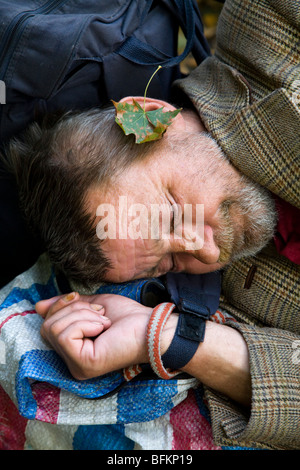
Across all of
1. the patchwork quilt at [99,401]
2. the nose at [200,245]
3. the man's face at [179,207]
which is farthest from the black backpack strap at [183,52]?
the patchwork quilt at [99,401]

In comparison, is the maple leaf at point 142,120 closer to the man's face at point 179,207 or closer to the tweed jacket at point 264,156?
the man's face at point 179,207

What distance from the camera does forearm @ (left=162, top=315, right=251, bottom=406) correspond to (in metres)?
1.53

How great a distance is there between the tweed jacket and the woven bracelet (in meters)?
0.21

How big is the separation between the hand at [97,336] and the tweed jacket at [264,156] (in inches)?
13.1

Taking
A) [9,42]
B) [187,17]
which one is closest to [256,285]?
[187,17]

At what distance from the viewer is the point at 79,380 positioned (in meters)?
1.57

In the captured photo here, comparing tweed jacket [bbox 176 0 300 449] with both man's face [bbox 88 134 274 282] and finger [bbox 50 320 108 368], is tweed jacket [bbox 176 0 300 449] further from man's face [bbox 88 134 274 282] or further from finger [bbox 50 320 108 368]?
finger [bbox 50 320 108 368]

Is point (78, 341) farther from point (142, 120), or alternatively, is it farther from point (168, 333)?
point (142, 120)

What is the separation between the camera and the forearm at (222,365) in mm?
1527

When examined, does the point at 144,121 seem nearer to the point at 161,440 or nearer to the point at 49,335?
the point at 49,335

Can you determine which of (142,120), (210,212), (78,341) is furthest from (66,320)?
(142,120)

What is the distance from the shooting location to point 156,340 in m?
1.47

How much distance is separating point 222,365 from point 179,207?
1.80ft

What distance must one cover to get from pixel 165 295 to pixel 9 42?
1.07 meters
